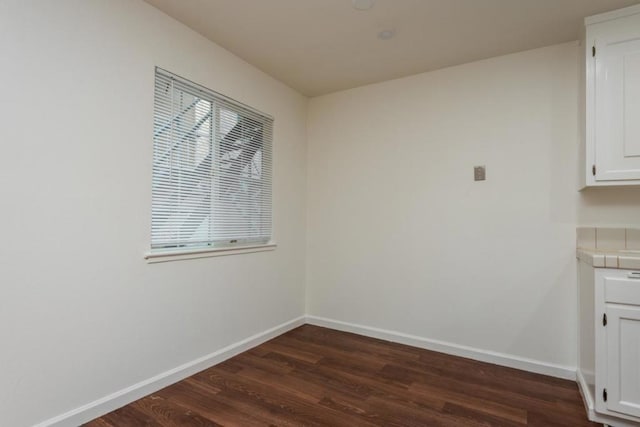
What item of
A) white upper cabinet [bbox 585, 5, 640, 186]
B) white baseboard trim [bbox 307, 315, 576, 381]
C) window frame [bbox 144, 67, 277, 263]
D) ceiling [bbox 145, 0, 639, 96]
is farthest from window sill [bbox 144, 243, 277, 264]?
white upper cabinet [bbox 585, 5, 640, 186]

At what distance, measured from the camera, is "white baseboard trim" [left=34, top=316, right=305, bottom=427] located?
180 cm

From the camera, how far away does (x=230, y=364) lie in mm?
2646

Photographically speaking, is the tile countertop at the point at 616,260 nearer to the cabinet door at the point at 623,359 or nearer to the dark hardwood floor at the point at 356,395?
the cabinet door at the point at 623,359

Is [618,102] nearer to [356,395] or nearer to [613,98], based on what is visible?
[613,98]

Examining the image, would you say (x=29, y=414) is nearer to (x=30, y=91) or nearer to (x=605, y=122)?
(x=30, y=91)

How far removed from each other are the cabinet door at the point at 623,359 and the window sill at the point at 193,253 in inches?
100

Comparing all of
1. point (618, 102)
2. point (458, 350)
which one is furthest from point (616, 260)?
point (458, 350)

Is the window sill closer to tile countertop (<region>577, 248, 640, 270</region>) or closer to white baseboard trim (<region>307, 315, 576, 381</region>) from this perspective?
white baseboard trim (<region>307, 315, 576, 381</region>)

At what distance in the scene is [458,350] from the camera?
2861mm

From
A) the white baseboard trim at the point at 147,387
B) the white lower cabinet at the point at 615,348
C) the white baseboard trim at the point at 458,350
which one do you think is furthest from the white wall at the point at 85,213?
the white lower cabinet at the point at 615,348

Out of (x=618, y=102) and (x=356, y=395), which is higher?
(x=618, y=102)

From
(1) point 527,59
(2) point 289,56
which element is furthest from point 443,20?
(2) point 289,56

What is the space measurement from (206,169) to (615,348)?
286cm

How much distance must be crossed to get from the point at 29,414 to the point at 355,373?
193 cm
